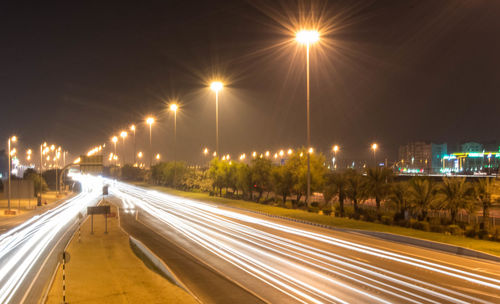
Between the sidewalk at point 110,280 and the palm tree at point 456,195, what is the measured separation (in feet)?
60.9

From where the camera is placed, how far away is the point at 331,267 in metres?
14.8

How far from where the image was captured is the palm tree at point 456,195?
81.6ft

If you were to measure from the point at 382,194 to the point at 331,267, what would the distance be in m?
19.2

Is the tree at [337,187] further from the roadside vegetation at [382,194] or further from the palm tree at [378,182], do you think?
the palm tree at [378,182]

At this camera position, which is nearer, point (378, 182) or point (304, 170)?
point (378, 182)

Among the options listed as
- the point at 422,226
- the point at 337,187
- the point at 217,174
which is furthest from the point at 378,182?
the point at 217,174

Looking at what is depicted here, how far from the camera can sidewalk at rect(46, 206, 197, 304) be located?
11.6 m

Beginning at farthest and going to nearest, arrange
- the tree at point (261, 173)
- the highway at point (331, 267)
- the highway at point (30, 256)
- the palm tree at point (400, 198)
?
1. the tree at point (261, 173)
2. the palm tree at point (400, 198)
3. the highway at point (30, 256)
4. the highway at point (331, 267)

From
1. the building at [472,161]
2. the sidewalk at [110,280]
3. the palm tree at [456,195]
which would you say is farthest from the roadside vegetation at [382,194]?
the building at [472,161]


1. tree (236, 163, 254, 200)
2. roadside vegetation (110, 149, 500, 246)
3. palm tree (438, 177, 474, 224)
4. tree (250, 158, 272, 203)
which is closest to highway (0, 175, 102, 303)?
roadside vegetation (110, 149, 500, 246)

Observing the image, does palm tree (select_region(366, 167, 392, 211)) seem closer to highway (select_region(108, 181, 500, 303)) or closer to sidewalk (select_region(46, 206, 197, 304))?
highway (select_region(108, 181, 500, 303))

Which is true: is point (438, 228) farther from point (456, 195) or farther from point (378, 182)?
point (378, 182)

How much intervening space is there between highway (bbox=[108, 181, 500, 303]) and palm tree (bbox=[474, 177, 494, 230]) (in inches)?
305

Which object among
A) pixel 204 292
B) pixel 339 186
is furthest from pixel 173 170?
pixel 204 292
